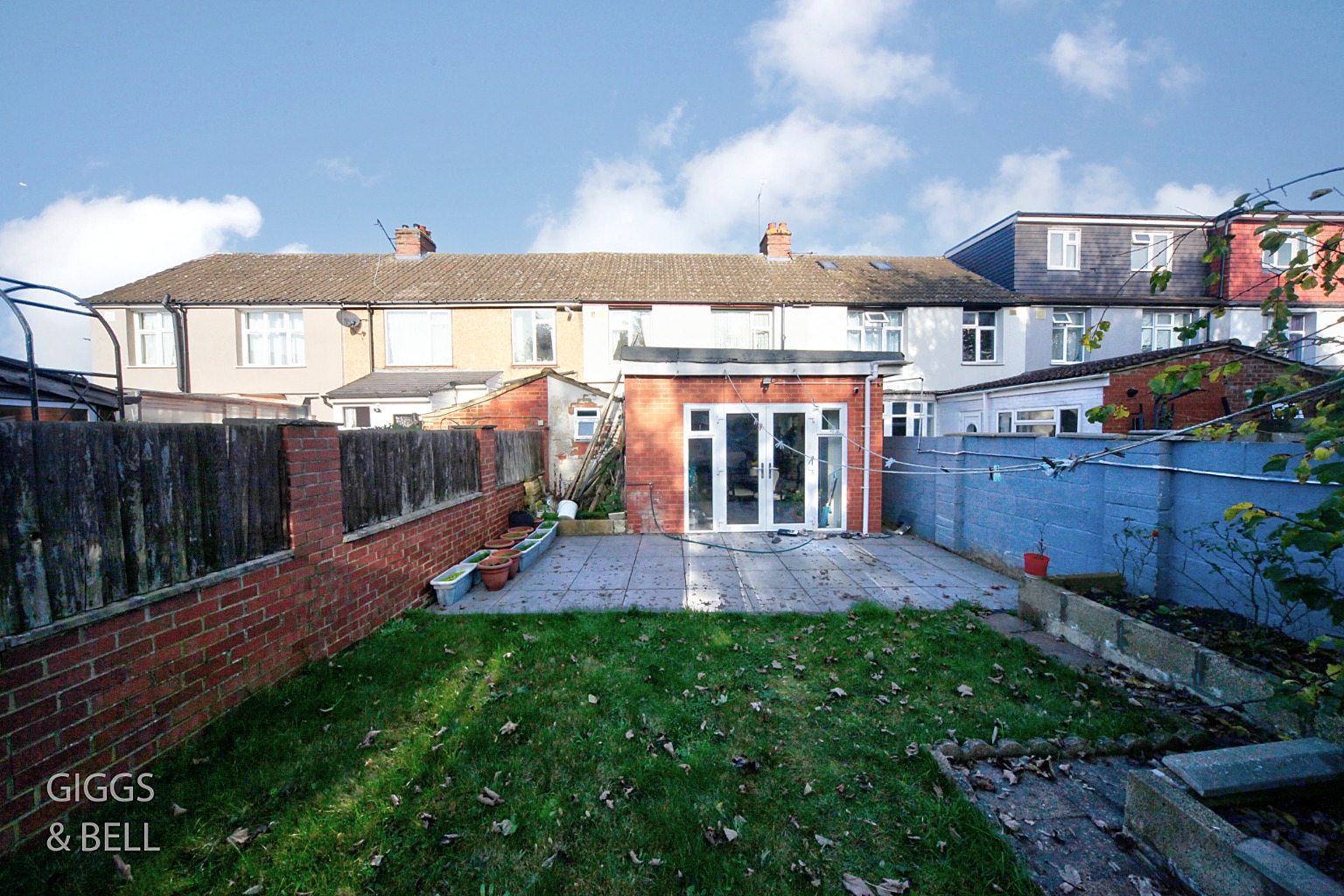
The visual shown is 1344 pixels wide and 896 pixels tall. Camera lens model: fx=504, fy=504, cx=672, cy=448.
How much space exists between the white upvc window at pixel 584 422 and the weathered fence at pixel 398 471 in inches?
199

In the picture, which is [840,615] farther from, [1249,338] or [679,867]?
[1249,338]

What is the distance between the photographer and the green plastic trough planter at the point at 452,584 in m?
5.66

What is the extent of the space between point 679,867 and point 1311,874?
7.52 ft

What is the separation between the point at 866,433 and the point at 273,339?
18.0 m

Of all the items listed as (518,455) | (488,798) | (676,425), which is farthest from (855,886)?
(518,455)

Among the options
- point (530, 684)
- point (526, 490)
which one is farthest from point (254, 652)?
point (526, 490)

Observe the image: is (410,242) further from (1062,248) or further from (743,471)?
(1062,248)

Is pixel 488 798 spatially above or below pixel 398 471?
below

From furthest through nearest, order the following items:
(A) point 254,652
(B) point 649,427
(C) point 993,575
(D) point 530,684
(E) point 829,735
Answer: (B) point 649,427, (C) point 993,575, (D) point 530,684, (A) point 254,652, (E) point 829,735

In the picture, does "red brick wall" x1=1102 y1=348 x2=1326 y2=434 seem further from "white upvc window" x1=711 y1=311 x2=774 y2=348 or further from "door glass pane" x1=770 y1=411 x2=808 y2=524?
"white upvc window" x1=711 y1=311 x2=774 y2=348

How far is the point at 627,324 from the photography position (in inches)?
643

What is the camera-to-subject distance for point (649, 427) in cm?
920

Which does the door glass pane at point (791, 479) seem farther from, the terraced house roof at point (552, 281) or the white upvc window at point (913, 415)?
the white upvc window at point (913, 415)

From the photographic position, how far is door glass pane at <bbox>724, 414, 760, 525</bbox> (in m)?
9.35
